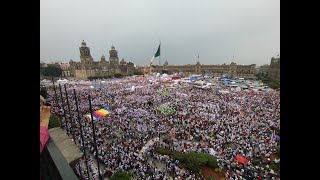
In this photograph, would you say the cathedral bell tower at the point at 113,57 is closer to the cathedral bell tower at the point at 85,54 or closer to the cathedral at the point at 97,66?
the cathedral at the point at 97,66

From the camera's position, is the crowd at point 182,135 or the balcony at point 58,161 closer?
the balcony at point 58,161

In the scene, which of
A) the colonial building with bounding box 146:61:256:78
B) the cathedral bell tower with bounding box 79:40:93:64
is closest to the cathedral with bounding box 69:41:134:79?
the cathedral bell tower with bounding box 79:40:93:64

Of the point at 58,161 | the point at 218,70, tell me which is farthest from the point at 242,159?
the point at 218,70

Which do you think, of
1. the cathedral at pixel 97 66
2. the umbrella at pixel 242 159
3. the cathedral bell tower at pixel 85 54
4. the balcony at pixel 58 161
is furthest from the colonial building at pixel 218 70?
the balcony at pixel 58 161

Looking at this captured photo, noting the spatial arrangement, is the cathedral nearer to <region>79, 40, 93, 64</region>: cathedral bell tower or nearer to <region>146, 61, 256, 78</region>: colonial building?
<region>79, 40, 93, 64</region>: cathedral bell tower

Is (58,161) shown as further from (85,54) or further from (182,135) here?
(85,54)
